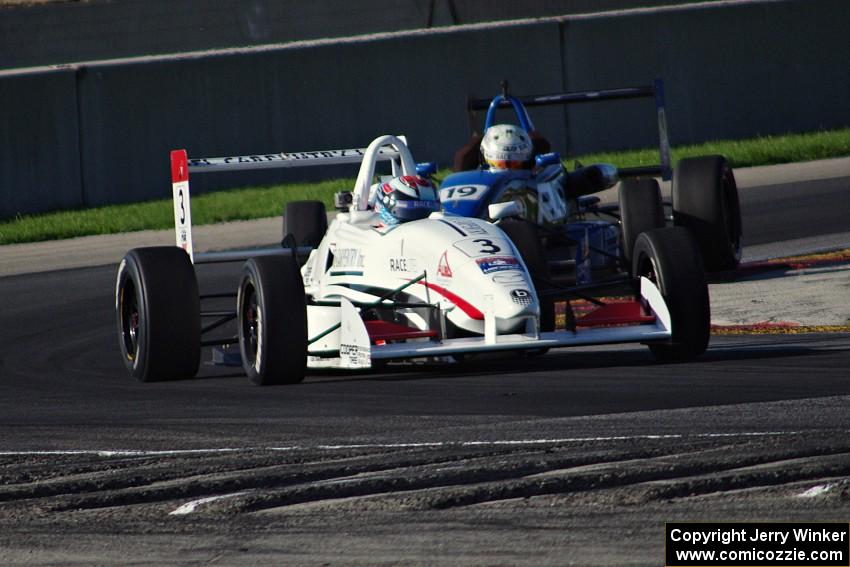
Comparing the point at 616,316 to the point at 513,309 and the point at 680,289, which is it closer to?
the point at 680,289

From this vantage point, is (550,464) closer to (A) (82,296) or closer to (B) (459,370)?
(B) (459,370)

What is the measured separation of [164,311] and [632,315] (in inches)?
114

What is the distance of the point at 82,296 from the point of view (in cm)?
1585

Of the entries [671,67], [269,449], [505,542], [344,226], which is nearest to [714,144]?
[671,67]

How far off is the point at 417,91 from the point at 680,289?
1330 cm

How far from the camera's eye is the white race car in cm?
920

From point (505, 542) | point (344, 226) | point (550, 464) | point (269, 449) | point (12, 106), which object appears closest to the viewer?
point (505, 542)

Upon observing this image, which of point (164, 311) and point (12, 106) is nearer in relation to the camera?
point (164, 311)

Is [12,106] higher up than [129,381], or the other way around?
[12,106]

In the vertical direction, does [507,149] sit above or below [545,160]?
above

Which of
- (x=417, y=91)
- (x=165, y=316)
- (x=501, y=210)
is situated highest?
(x=417, y=91)

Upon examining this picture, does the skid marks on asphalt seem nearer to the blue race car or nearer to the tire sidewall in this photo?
the tire sidewall

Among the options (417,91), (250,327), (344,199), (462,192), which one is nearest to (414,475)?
(250,327)

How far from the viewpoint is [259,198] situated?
21812mm
